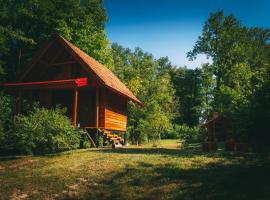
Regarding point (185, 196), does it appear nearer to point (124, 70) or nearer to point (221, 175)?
point (221, 175)

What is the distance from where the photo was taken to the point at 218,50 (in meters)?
45.0

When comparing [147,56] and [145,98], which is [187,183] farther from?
[147,56]

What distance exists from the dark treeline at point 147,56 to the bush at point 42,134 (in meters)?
1.16

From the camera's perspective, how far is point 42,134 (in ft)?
51.3

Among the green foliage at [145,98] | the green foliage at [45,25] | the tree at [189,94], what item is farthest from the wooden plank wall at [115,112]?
the tree at [189,94]

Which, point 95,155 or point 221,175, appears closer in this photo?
point 221,175

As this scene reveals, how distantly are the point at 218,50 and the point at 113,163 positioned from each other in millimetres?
36354

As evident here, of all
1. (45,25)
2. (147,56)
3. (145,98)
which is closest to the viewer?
(45,25)

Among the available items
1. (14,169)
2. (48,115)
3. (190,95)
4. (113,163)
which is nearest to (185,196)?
(113,163)

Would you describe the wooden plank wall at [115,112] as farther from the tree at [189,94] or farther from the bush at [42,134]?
the tree at [189,94]

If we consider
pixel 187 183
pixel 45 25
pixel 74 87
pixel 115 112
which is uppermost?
pixel 45 25

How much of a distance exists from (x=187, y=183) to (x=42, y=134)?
8854mm

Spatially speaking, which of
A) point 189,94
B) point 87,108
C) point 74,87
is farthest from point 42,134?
point 189,94

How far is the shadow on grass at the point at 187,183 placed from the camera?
28.7ft
